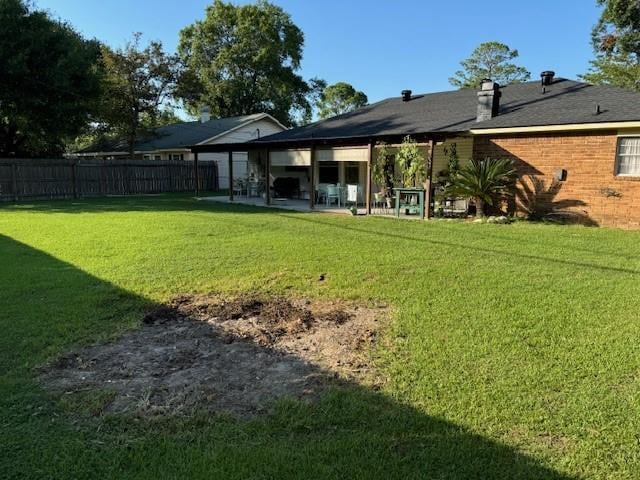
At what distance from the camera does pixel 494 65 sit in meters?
43.1

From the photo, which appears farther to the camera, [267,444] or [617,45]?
[617,45]

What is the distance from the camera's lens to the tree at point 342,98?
6156 centimetres

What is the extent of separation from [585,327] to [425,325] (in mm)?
1433

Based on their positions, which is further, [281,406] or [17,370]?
[17,370]

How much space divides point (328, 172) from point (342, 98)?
151 feet

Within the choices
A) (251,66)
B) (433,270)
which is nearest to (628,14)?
(433,270)

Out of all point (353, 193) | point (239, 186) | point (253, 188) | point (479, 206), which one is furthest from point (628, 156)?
point (239, 186)

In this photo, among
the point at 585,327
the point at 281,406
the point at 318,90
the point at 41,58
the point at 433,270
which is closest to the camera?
the point at 281,406

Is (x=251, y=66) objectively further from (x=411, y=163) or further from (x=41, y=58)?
(x=411, y=163)

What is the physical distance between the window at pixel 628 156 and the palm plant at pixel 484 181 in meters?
2.31

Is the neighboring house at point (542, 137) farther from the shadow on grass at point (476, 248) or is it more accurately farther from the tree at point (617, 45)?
the tree at point (617, 45)

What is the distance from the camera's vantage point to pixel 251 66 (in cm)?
4084

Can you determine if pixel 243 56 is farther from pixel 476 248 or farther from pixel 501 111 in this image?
pixel 476 248

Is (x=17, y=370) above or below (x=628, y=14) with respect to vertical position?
below
